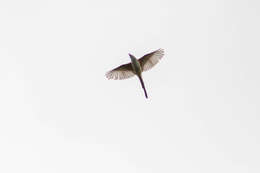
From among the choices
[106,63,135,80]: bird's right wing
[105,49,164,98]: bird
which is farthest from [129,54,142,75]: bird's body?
[106,63,135,80]: bird's right wing

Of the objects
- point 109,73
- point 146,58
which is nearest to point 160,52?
point 146,58

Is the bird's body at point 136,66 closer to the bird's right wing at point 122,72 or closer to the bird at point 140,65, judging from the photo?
the bird at point 140,65

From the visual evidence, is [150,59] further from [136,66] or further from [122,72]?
[122,72]

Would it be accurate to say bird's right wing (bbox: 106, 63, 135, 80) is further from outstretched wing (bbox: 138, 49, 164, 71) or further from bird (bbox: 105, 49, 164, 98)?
outstretched wing (bbox: 138, 49, 164, 71)

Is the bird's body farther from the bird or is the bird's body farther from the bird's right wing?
the bird's right wing

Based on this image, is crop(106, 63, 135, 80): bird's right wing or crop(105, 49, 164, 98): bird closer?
crop(105, 49, 164, 98): bird

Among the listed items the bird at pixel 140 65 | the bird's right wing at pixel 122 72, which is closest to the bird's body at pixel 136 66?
the bird at pixel 140 65

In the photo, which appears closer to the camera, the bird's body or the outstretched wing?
the bird's body

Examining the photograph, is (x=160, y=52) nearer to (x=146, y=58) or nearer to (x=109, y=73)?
(x=146, y=58)

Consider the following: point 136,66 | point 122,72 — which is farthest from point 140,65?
point 122,72
